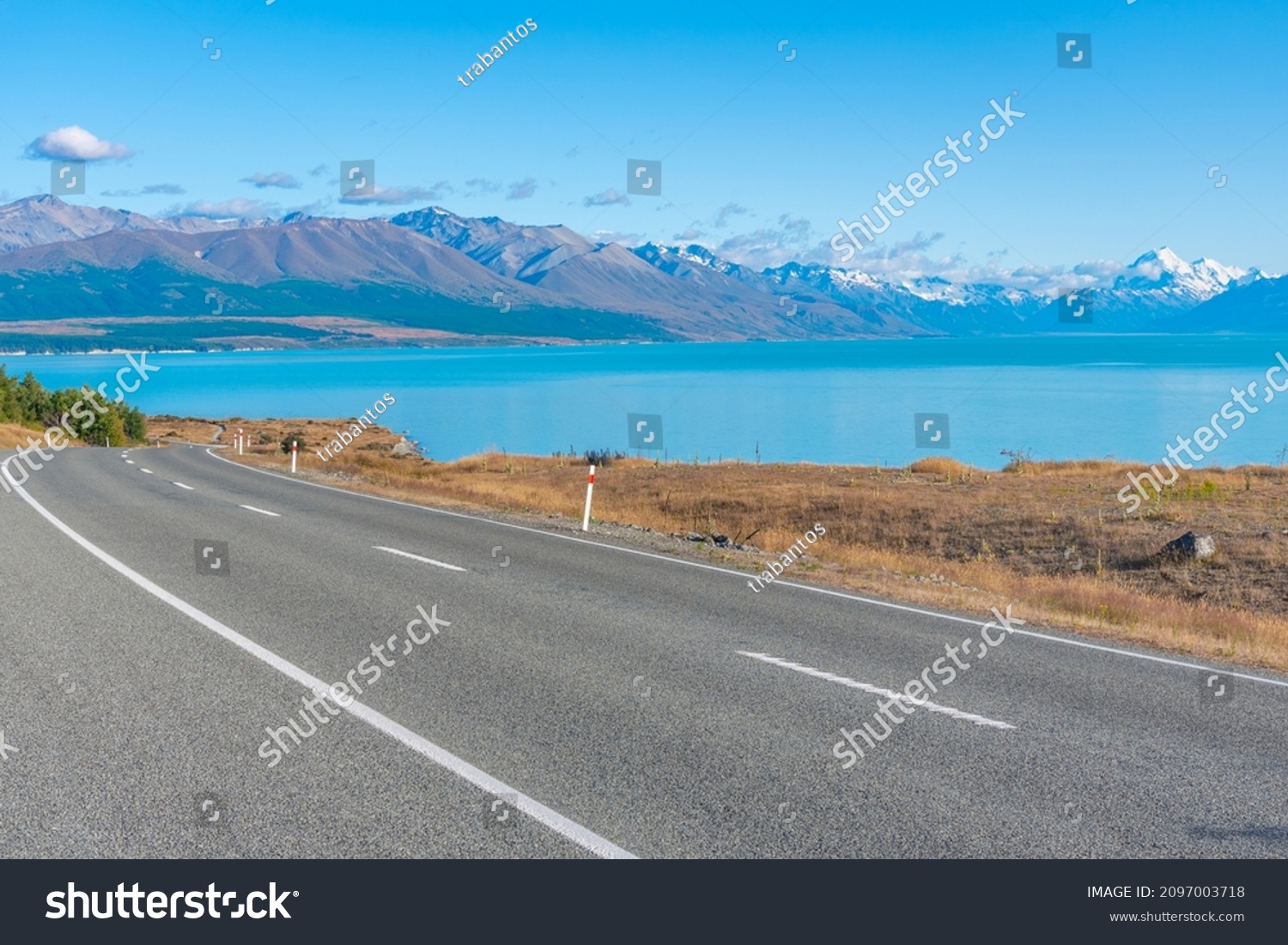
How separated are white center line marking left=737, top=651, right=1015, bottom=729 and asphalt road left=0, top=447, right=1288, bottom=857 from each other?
1.6 inches

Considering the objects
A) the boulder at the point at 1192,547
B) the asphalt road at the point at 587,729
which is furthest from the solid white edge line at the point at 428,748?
the boulder at the point at 1192,547

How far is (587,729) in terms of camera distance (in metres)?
6.91

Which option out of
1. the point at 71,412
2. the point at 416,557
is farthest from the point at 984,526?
the point at 71,412

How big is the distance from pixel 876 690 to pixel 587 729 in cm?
239

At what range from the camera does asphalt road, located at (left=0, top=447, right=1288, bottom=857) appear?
5.23m

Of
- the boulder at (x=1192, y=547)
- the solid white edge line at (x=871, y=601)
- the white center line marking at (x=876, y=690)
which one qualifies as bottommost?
the boulder at (x=1192, y=547)

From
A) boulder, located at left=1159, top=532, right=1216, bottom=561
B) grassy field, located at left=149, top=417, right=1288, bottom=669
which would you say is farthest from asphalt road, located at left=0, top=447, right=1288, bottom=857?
boulder, located at left=1159, top=532, right=1216, bottom=561

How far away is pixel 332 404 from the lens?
444 feet

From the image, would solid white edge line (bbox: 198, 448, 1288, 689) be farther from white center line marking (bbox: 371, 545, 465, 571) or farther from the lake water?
the lake water

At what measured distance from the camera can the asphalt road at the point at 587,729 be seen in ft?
17.2

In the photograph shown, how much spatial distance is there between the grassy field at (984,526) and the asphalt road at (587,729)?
2.65 metres

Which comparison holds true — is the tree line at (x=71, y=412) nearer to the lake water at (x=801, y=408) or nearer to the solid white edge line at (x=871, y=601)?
the lake water at (x=801, y=408)

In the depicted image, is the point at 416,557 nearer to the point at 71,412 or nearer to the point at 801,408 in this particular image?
the point at 71,412
